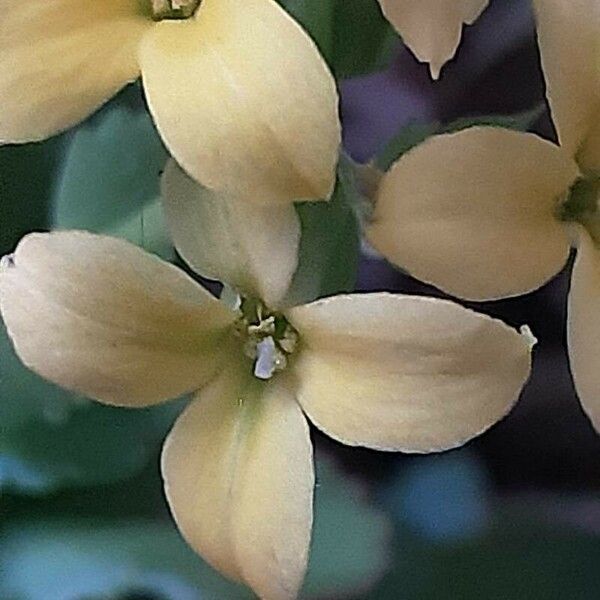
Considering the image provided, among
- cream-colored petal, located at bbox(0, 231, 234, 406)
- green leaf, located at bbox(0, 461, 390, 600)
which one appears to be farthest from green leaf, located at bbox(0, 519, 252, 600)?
cream-colored petal, located at bbox(0, 231, 234, 406)

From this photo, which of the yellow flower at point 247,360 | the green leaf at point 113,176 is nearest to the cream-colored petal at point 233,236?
the yellow flower at point 247,360

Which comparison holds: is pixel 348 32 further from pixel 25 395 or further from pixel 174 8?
pixel 25 395

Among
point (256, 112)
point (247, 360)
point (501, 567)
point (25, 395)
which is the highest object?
point (256, 112)

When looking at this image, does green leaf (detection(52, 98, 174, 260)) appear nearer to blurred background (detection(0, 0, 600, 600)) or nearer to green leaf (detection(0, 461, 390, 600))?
blurred background (detection(0, 0, 600, 600))

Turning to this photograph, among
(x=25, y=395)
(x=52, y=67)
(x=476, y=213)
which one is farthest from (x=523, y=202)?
(x=25, y=395)

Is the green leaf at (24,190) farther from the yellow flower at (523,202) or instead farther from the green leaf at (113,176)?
the yellow flower at (523,202)

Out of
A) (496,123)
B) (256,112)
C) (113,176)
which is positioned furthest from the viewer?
(113,176)

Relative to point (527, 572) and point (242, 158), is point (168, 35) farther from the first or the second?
point (527, 572)
